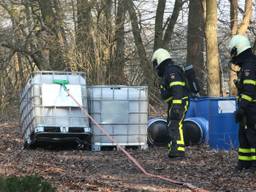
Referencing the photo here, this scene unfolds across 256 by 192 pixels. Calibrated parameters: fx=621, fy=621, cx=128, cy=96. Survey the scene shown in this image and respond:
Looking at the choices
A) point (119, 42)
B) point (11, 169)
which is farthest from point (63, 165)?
point (119, 42)

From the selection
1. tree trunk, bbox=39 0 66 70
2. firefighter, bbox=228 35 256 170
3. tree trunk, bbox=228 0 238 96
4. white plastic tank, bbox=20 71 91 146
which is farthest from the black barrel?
tree trunk, bbox=39 0 66 70

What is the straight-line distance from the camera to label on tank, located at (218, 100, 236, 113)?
41.5 ft

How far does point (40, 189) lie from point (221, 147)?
7.60 metres

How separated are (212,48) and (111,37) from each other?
382 centimetres

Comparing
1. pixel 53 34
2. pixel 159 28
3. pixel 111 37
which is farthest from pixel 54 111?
pixel 159 28

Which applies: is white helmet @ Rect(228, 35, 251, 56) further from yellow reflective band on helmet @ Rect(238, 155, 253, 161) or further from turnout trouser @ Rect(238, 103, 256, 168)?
yellow reflective band on helmet @ Rect(238, 155, 253, 161)

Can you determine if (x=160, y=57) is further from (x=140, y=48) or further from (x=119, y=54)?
(x=140, y=48)

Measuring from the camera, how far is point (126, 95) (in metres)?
12.6

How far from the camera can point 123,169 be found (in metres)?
9.78

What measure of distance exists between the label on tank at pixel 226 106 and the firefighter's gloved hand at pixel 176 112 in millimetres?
2178

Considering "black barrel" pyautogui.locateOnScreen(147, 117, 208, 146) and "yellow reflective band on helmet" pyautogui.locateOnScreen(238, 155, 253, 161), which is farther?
"black barrel" pyautogui.locateOnScreen(147, 117, 208, 146)

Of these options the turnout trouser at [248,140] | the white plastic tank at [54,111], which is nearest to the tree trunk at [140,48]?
the white plastic tank at [54,111]

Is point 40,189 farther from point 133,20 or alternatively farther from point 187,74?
point 133,20

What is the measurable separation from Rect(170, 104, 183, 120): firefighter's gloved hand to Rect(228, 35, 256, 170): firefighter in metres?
1.76
